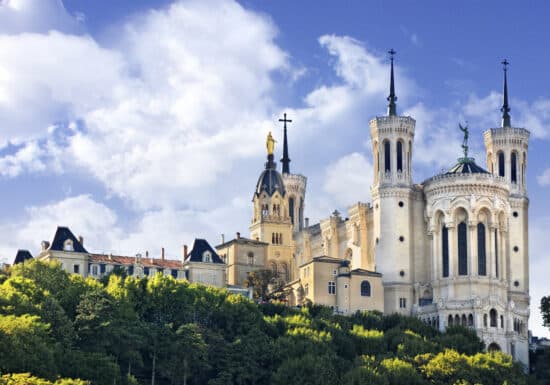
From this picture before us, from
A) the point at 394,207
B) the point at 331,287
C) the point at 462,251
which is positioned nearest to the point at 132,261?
the point at 331,287

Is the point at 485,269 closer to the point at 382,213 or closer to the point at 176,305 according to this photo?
the point at 382,213

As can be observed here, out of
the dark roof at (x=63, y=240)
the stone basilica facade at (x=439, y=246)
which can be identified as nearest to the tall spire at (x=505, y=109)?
the stone basilica facade at (x=439, y=246)

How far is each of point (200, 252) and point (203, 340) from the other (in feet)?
89.6

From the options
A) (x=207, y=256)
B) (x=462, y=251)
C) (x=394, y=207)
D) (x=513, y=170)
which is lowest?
(x=207, y=256)

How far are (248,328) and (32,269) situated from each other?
1819cm

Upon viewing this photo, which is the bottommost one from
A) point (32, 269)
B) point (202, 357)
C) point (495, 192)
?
point (202, 357)

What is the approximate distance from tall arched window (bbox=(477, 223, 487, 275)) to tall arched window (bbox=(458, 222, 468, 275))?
1.14 metres

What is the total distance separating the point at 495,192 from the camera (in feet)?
416

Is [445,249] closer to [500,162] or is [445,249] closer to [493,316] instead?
[493,316]

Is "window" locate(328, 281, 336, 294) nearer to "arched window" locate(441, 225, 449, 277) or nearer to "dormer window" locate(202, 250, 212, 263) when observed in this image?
"arched window" locate(441, 225, 449, 277)

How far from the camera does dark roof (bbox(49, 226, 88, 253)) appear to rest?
4870 inches

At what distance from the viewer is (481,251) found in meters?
125

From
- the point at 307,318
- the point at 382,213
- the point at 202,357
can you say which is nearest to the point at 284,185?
the point at 382,213

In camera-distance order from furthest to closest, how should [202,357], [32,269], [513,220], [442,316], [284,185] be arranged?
[284,185] → [513,220] → [442,316] → [32,269] → [202,357]
